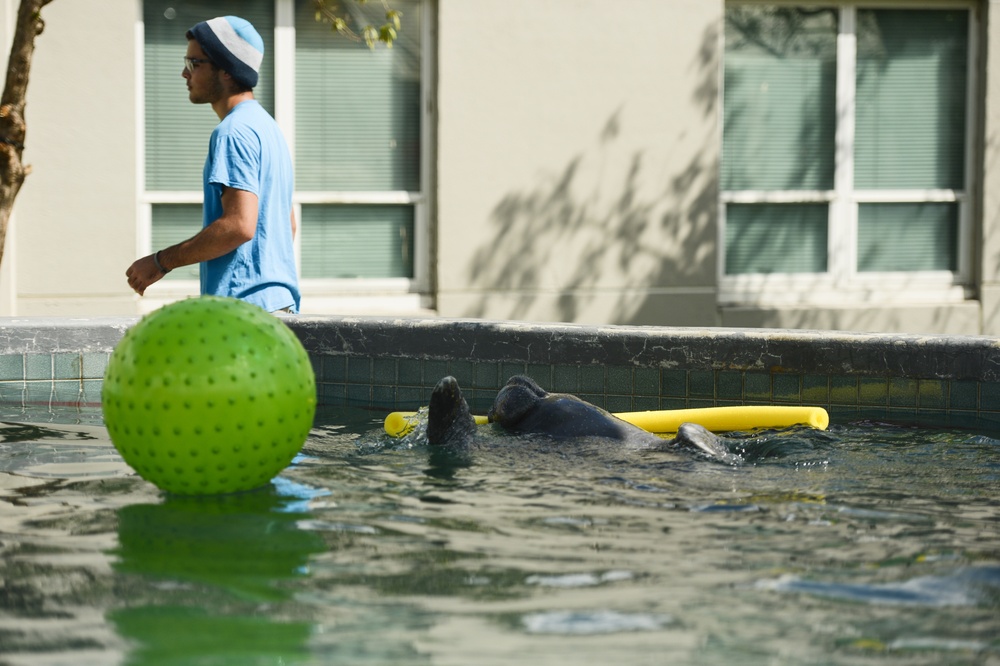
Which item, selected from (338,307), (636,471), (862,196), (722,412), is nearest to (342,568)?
(636,471)

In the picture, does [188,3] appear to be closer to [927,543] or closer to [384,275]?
[384,275]

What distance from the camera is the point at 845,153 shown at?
1206 cm

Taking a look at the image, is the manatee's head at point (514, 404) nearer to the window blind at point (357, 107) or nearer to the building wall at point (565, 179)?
the building wall at point (565, 179)

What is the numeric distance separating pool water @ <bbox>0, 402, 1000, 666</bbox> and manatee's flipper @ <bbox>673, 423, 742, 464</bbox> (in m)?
0.05

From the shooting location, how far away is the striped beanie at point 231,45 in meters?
5.62

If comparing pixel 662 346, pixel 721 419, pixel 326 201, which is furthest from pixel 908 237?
pixel 721 419

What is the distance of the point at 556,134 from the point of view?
11.3 meters

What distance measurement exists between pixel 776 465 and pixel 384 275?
265 inches

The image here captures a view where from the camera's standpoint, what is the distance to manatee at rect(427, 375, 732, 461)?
521 cm

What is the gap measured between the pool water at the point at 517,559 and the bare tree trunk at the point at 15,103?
2706 millimetres

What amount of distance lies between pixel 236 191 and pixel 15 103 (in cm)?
282

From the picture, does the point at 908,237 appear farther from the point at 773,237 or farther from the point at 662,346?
the point at 662,346

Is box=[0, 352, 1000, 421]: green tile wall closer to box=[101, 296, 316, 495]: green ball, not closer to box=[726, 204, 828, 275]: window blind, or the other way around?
box=[101, 296, 316, 495]: green ball

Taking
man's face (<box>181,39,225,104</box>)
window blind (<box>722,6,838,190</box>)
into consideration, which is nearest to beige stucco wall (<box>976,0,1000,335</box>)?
window blind (<box>722,6,838,190</box>)
